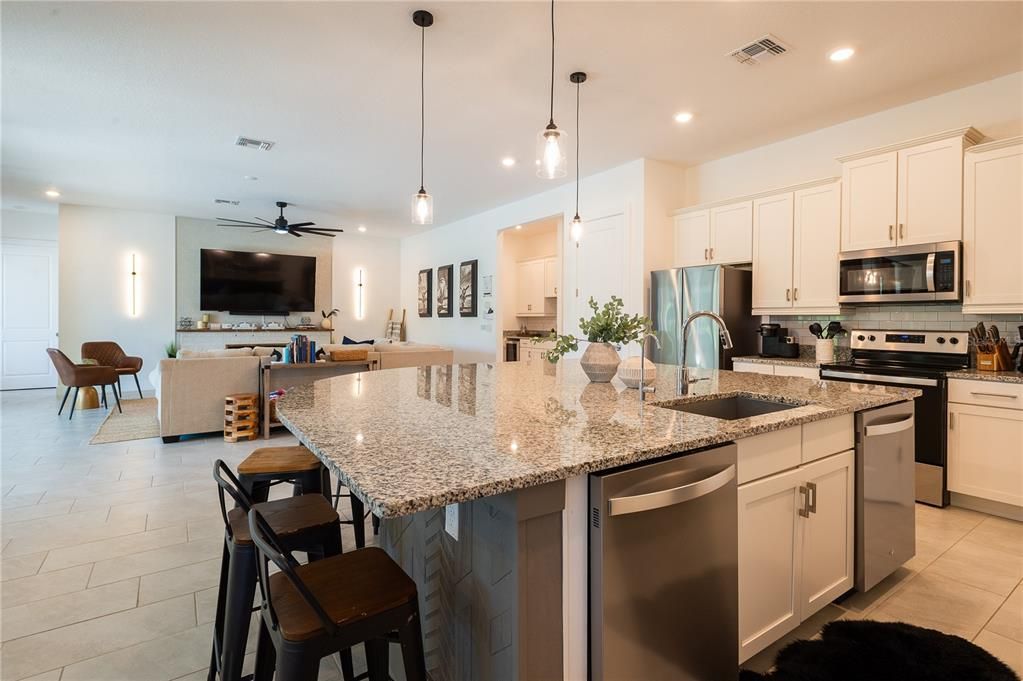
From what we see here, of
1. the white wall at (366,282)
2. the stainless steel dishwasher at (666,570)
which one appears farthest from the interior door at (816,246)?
the white wall at (366,282)

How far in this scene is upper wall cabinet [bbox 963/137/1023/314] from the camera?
302 centimetres

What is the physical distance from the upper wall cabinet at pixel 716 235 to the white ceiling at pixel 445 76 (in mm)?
603

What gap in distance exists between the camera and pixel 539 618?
109 centimetres

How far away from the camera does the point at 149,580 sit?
229 centimetres

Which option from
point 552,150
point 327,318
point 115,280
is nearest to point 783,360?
point 552,150

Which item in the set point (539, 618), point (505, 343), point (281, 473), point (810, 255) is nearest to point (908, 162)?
point (810, 255)

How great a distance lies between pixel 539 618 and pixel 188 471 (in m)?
3.83

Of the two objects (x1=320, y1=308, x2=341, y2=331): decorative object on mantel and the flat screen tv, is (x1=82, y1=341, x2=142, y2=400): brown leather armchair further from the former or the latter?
(x1=320, y1=308, x2=341, y2=331): decorative object on mantel

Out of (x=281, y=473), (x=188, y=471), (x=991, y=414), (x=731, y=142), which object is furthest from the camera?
(x=731, y=142)

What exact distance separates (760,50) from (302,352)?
181 inches

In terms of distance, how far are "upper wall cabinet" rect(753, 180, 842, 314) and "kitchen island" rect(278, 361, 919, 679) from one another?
2415 mm

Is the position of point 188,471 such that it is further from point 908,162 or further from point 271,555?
point 908,162

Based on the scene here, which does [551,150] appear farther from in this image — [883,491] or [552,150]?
[883,491]

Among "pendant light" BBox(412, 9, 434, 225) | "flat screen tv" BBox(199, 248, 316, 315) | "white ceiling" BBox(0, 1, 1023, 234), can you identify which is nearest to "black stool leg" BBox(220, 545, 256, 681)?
"pendant light" BBox(412, 9, 434, 225)
